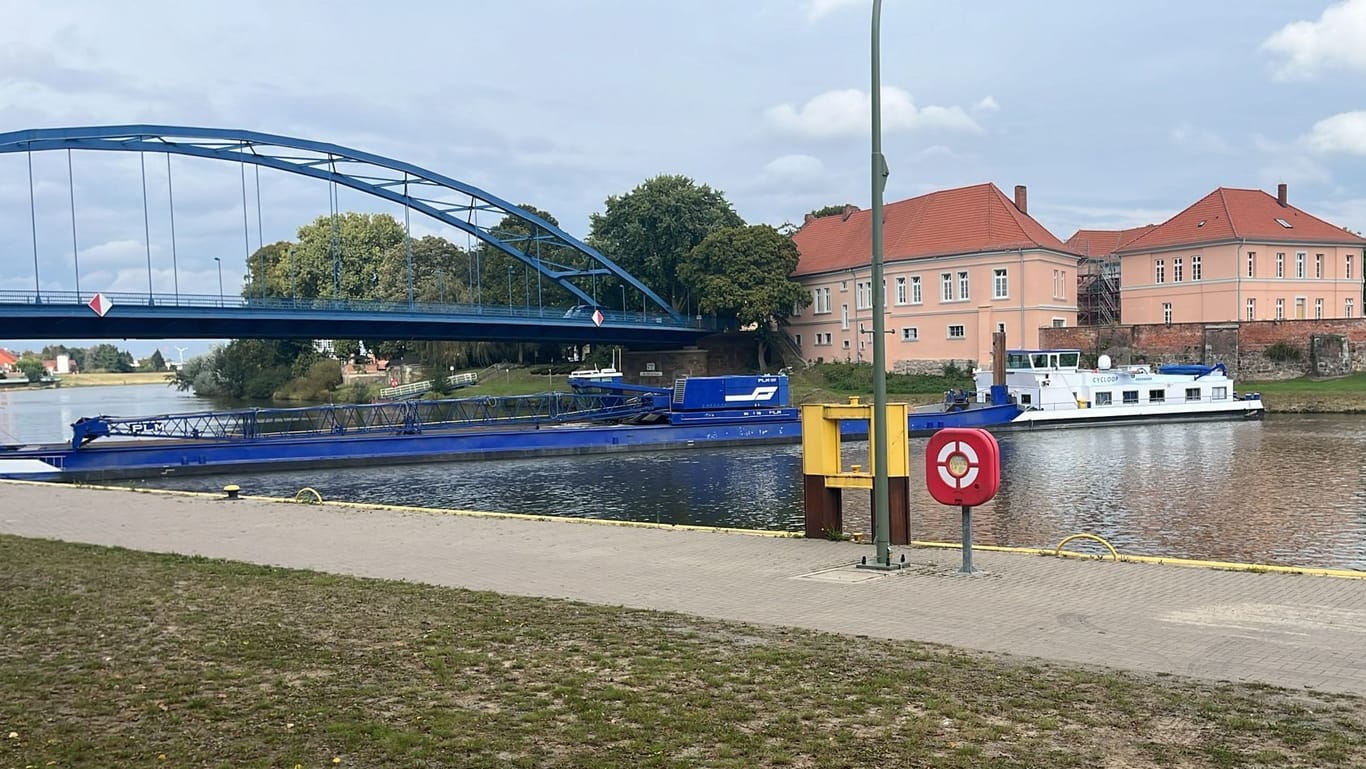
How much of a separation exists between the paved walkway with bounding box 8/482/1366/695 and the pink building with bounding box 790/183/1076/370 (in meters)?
44.8

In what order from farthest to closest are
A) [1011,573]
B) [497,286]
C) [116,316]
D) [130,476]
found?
[497,286]
[116,316]
[130,476]
[1011,573]

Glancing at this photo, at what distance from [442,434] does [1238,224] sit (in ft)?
159

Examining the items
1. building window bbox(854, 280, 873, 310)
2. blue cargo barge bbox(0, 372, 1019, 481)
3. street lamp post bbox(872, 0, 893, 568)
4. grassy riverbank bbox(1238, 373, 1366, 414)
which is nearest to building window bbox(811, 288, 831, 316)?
building window bbox(854, 280, 873, 310)

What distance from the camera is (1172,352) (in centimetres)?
6119

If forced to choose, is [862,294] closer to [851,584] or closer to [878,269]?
[878,269]

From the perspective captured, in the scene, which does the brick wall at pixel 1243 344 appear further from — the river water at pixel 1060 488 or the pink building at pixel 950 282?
the river water at pixel 1060 488

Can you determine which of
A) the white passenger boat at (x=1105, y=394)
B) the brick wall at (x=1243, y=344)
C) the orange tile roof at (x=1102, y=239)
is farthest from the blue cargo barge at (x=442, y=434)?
the orange tile roof at (x=1102, y=239)

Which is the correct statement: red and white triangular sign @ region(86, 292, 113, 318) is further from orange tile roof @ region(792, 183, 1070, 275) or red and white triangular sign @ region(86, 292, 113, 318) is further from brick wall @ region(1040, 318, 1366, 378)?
brick wall @ region(1040, 318, 1366, 378)

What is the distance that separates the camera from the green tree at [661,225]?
254 ft

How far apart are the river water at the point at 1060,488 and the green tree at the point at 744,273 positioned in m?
29.2

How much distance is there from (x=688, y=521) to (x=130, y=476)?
881 inches

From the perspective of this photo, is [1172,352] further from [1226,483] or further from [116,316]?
[116,316]

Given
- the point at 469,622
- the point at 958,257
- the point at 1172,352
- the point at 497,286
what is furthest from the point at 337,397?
the point at 469,622

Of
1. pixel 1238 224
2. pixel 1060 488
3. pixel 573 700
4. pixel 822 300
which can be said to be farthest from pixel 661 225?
pixel 573 700
